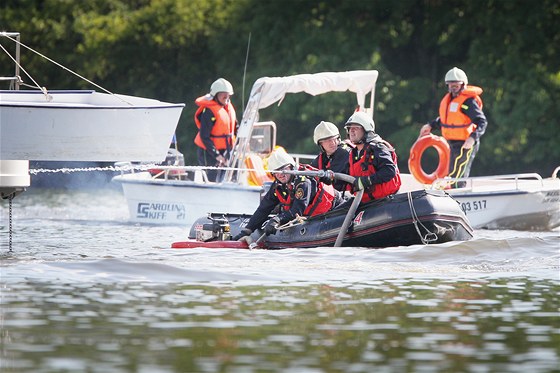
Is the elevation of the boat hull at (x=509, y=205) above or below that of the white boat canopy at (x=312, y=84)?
below

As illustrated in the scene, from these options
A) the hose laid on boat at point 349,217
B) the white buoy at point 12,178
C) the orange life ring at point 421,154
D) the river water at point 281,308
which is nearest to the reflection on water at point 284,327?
the river water at point 281,308

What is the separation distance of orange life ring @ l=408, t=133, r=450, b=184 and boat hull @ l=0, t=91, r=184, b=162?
453cm

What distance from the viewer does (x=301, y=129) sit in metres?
30.5

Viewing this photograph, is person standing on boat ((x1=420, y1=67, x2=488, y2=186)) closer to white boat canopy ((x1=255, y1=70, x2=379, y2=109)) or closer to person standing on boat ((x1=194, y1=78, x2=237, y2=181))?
white boat canopy ((x1=255, y1=70, x2=379, y2=109))

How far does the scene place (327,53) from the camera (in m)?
30.0

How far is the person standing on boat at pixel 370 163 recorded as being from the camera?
1395 cm

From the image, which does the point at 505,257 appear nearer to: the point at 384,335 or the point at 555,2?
the point at 384,335

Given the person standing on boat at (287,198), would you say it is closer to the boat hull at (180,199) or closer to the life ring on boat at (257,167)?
the boat hull at (180,199)

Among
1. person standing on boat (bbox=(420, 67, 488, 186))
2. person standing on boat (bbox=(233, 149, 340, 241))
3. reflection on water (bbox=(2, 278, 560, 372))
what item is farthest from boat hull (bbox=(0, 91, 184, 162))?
person standing on boat (bbox=(420, 67, 488, 186))

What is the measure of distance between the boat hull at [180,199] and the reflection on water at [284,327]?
22.1ft

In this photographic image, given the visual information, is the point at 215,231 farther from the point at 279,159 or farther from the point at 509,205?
the point at 509,205

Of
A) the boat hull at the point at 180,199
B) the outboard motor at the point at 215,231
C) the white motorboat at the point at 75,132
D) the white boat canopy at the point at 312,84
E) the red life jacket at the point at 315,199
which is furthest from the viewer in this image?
the white boat canopy at the point at 312,84

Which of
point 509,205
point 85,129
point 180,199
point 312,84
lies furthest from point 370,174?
point 180,199

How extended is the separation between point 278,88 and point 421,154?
2177 mm
